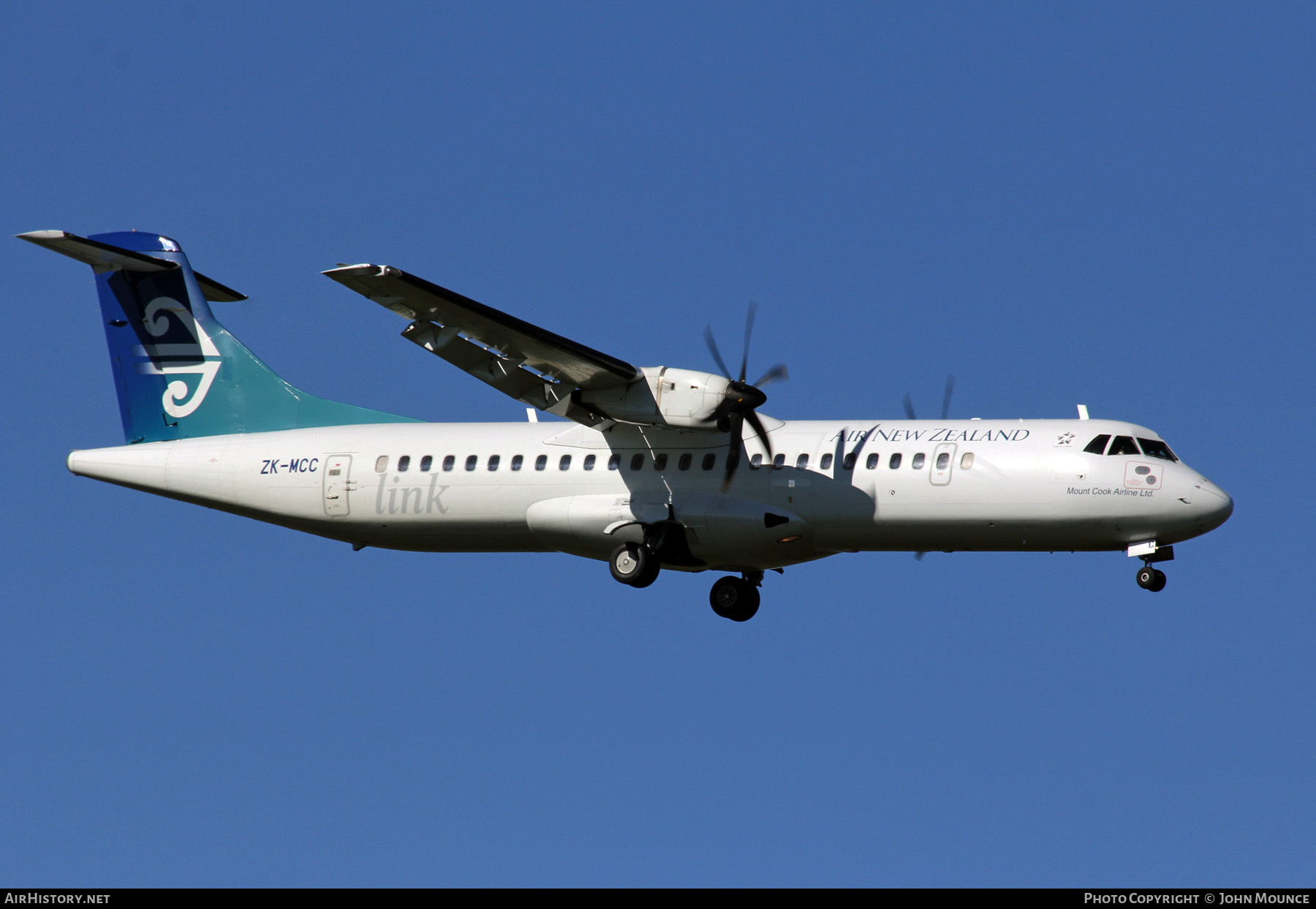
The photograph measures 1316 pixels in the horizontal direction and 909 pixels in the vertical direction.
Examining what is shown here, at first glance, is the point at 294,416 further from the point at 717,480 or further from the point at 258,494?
the point at 717,480

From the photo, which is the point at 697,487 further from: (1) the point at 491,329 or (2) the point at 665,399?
(1) the point at 491,329

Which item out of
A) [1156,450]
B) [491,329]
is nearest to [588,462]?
[491,329]

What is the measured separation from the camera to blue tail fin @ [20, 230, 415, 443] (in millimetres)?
24188

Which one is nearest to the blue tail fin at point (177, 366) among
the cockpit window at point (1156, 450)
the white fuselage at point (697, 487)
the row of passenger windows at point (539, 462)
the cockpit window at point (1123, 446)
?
the white fuselage at point (697, 487)

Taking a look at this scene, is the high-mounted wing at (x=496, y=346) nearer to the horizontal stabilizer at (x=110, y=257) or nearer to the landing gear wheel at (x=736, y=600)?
the landing gear wheel at (x=736, y=600)

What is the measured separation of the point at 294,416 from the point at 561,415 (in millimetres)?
5218

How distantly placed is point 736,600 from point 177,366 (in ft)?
32.8

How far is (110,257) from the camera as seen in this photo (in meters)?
24.0

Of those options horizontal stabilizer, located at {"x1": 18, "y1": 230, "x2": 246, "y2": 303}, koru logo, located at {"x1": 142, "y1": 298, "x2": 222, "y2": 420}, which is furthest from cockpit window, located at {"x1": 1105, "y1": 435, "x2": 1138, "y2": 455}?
horizontal stabilizer, located at {"x1": 18, "y1": 230, "x2": 246, "y2": 303}

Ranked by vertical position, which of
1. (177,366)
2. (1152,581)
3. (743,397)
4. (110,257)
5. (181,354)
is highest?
(110,257)

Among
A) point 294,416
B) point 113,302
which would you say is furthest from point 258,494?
point 113,302

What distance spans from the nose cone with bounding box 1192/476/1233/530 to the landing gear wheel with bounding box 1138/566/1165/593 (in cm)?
87

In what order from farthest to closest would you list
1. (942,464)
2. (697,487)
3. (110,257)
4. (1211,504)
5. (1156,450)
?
(110,257) < (697,487) < (942,464) < (1156,450) < (1211,504)

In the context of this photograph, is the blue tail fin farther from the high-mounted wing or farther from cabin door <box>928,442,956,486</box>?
cabin door <box>928,442,956,486</box>
